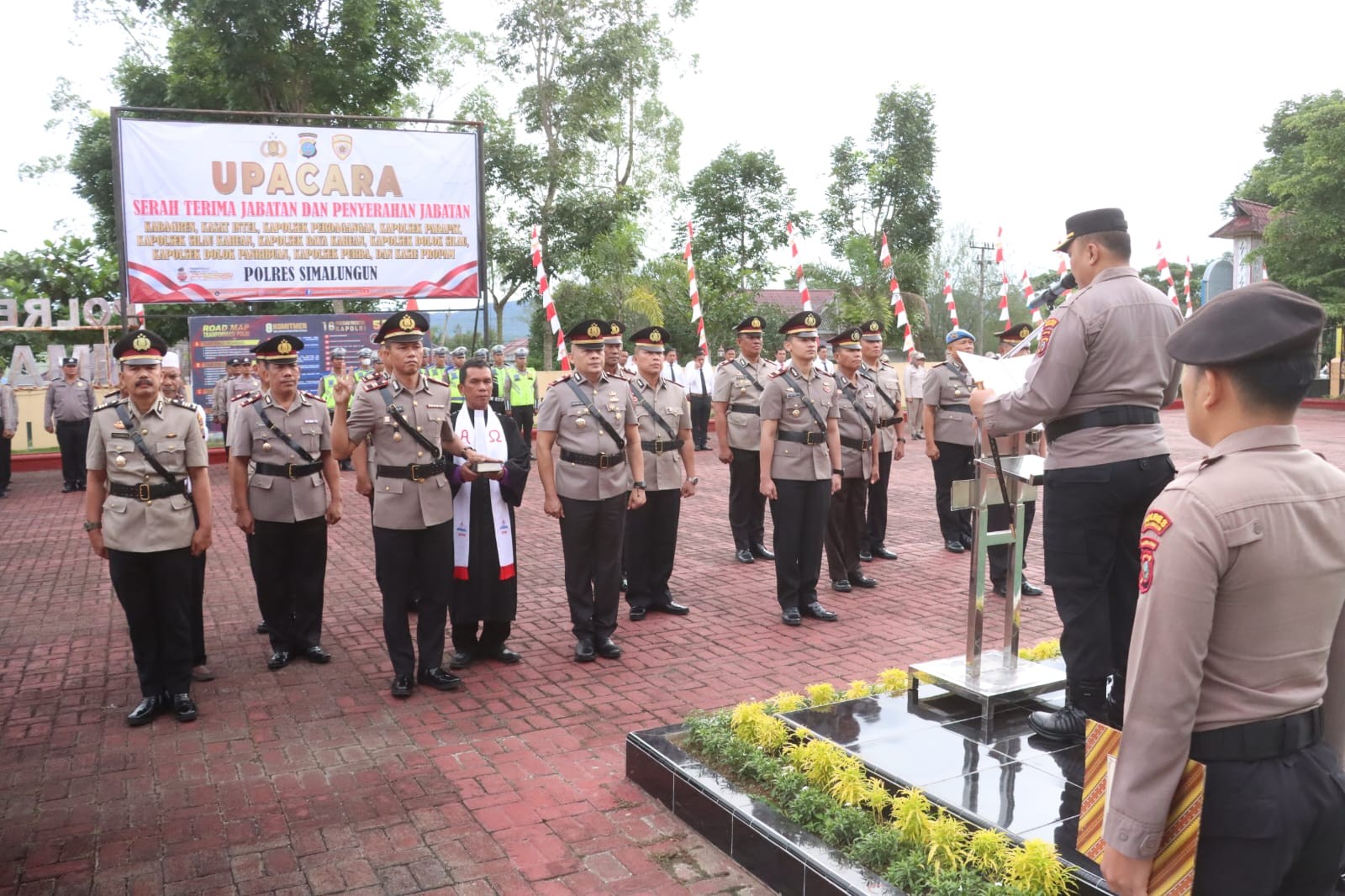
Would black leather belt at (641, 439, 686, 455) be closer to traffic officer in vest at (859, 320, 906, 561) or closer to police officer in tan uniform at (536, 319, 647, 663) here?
police officer in tan uniform at (536, 319, 647, 663)

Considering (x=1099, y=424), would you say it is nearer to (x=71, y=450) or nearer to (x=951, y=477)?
(x=951, y=477)

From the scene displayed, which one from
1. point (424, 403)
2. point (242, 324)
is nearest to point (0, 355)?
point (242, 324)

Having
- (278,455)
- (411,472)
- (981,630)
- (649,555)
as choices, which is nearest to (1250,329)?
(981,630)

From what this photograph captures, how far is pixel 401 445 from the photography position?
206 inches

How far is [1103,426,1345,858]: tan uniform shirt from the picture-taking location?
5.43ft

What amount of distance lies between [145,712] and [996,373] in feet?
13.7

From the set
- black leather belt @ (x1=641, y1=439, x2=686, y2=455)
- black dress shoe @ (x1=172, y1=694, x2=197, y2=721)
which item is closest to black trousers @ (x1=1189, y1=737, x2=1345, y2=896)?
black dress shoe @ (x1=172, y1=694, x2=197, y2=721)

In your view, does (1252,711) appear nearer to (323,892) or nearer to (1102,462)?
(1102,462)

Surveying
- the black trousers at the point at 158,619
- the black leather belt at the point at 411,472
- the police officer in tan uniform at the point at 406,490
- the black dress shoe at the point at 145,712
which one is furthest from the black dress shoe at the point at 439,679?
the black dress shoe at the point at 145,712

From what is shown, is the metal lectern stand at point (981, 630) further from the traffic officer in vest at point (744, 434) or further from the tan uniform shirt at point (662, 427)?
the traffic officer in vest at point (744, 434)

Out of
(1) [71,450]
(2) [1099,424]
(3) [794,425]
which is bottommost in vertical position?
(1) [71,450]

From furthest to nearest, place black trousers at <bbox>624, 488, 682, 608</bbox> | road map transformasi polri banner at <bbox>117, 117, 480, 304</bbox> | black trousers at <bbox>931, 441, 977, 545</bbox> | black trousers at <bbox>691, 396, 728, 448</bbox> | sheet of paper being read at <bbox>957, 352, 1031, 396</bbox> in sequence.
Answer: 1. black trousers at <bbox>691, 396, 728, 448</bbox>
2. road map transformasi polri banner at <bbox>117, 117, 480, 304</bbox>
3. black trousers at <bbox>931, 441, 977, 545</bbox>
4. black trousers at <bbox>624, 488, 682, 608</bbox>
5. sheet of paper being read at <bbox>957, 352, 1031, 396</bbox>

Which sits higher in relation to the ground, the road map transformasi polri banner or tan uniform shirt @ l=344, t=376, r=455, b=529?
the road map transformasi polri banner

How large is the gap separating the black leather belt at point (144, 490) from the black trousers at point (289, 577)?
83 centimetres
